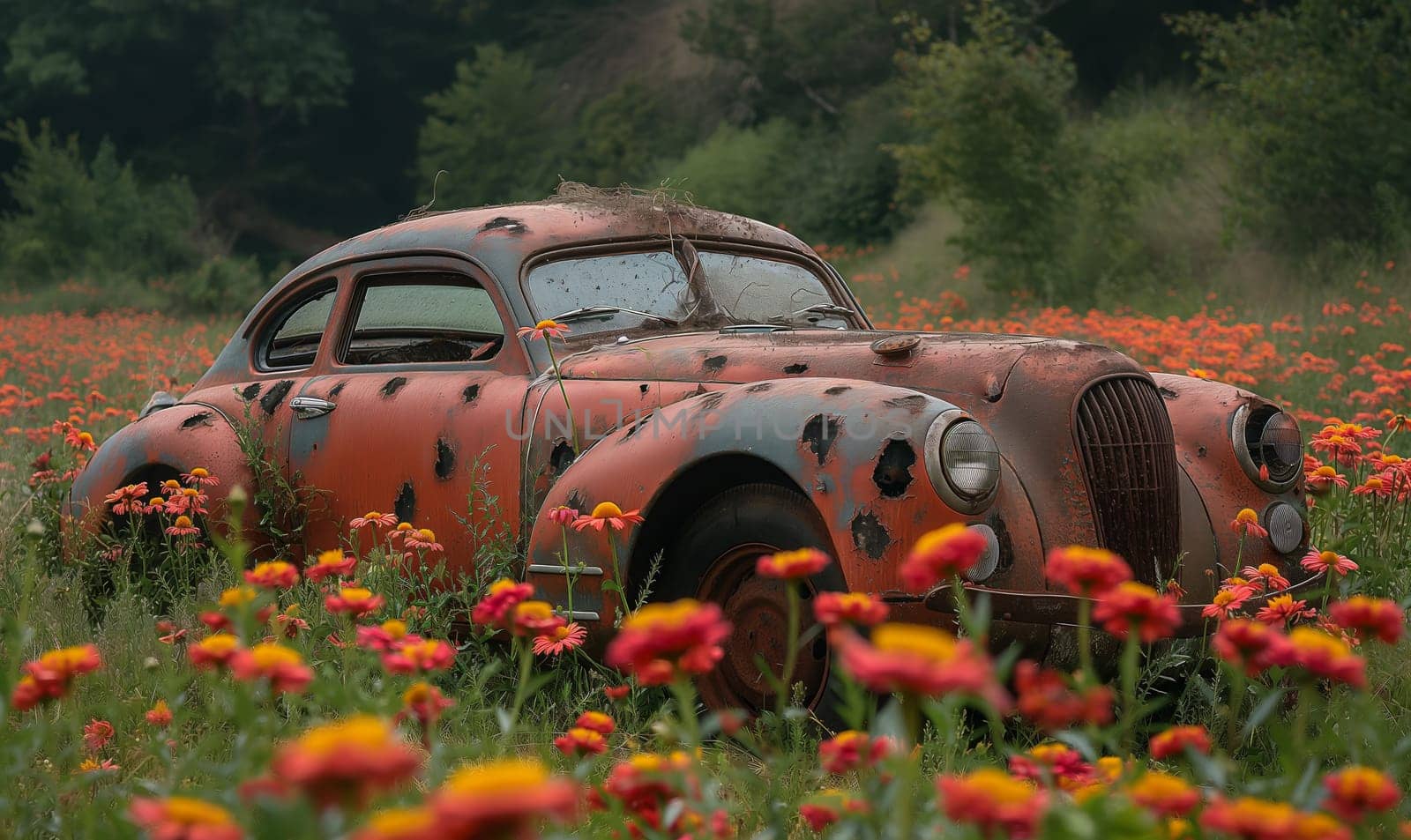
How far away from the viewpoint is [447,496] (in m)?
4.33

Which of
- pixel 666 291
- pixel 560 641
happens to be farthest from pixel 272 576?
pixel 666 291

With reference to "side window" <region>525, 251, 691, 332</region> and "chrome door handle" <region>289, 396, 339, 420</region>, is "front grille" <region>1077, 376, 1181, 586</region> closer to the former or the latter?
"side window" <region>525, 251, 691, 332</region>

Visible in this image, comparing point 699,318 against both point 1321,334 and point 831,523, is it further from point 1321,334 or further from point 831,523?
point 1321,334

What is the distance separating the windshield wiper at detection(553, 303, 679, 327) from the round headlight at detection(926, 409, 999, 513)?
1.60 metres

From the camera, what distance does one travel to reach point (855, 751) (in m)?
1.88

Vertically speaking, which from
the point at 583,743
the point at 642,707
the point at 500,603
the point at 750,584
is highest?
the point at 500,603

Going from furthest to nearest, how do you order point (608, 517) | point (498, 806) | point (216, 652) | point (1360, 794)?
→ point (608, 517), point (216, 652), point (1360, 794), point (498, 806)

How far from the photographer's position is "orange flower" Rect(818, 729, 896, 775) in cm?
176

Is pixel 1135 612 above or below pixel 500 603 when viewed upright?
above

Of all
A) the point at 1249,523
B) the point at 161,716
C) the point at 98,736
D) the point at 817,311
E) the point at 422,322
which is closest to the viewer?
the point at 161,716

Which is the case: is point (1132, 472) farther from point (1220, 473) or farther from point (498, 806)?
point (498, 806)

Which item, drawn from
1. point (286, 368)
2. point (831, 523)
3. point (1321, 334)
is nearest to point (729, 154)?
point (1321, 334)

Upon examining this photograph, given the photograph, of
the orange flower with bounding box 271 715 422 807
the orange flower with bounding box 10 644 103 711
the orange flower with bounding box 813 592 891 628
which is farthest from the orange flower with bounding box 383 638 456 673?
the orange flower with bounding box 271 715 422 807

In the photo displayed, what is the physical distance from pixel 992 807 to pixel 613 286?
3537mm
